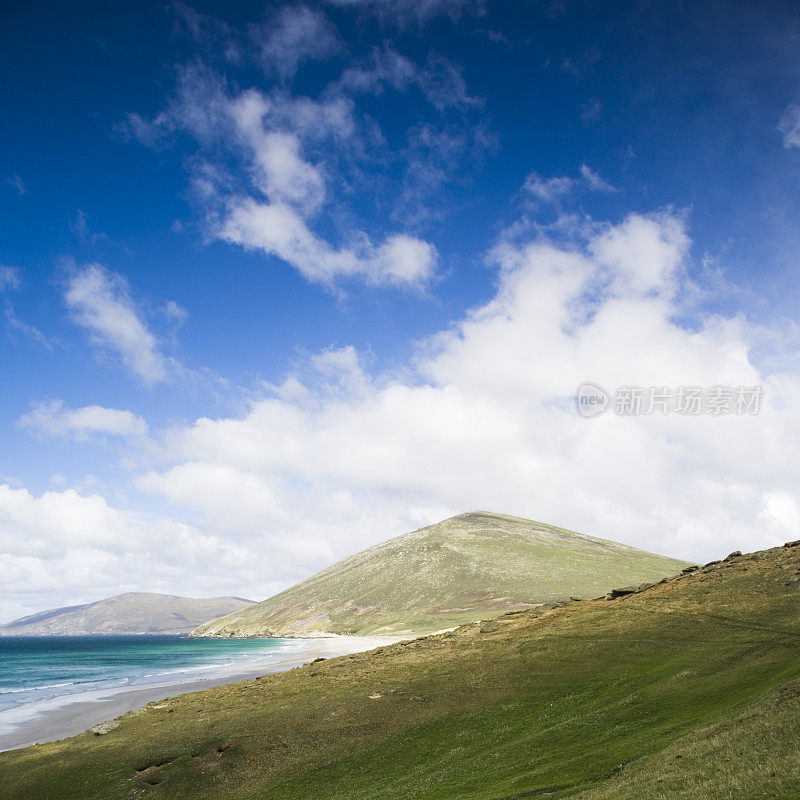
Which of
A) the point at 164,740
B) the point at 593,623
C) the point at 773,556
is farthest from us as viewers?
the point at 773,556

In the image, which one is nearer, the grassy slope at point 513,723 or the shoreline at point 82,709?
the grassy slope at point 513,723

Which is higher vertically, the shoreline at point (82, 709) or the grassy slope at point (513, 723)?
the grassy slope at point (513, 723)

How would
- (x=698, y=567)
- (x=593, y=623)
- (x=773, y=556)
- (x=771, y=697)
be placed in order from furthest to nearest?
1. (x=698, y=567)
2. (x=773, y=556)
3. (x=593, y=623)
4. (x=771, y=697)

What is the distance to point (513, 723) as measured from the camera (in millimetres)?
40781

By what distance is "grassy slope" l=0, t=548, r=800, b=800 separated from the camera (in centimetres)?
2539

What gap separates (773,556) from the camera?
72.6 metres

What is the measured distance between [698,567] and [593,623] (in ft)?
98.8

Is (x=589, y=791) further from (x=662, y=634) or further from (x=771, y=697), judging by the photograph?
(x=662, y=634)

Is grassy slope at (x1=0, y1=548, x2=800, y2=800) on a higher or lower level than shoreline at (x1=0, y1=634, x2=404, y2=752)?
higher

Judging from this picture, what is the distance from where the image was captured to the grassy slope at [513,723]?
25.4m

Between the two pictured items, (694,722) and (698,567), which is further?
(698,567)

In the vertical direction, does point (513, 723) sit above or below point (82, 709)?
above

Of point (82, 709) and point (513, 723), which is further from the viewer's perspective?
point (82, 709)

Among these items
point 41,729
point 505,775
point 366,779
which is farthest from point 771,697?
point 41,729
